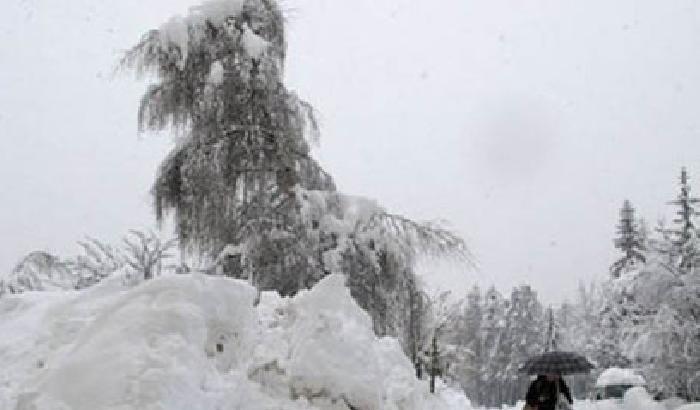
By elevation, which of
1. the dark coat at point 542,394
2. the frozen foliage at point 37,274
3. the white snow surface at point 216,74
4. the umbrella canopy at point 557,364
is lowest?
the dark coat at point 542,394

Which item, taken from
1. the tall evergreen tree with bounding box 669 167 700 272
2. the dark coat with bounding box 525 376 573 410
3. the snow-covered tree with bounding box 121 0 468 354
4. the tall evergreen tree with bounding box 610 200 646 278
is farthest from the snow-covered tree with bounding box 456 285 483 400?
the dark coat with bounding box 525 376 573 410

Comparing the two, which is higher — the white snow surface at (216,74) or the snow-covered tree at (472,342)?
the white snow surface at (216,74)

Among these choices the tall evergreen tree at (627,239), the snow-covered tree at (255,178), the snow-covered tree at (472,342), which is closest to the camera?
the snow-covered tree at (255,178)

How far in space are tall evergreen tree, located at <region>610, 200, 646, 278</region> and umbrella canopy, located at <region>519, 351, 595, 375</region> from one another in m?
37.8

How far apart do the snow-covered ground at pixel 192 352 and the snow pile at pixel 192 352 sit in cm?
1

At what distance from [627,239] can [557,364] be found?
1573 inches

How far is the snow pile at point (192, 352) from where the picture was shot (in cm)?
680

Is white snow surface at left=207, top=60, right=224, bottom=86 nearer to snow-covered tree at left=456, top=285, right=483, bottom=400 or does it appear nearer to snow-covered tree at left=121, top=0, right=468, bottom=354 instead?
snow-covered tree at left=121, top=0, right=468, bottom=354

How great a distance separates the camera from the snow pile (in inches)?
268

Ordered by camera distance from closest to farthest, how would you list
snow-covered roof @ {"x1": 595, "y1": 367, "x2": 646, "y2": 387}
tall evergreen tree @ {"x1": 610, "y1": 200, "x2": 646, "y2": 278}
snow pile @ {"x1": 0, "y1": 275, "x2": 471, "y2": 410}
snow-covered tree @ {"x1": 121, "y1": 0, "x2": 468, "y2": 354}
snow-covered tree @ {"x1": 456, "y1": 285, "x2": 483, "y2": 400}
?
snow pile @ {"x1": 0, "y1": 275, "x2": 471, "y2": 410} → snow-covered tree @ {"x1": 121, "y1": 0, "x2": 468, "y2": 354} → snow-covered roof @ {"x1": 595, "y1": 367, "x2": 646, "y2": 387} → tall evergreen tree @ {"x1": 610, "y1": 200, "x2": 646, "y2": 278} → snow-covered tree @ {"x1": 456, "y1": 285, "x2": 483, "y2": 400}

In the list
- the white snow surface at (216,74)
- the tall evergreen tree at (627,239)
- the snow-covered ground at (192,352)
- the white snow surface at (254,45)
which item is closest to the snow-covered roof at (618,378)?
the tall evergreen tree at (627,239)

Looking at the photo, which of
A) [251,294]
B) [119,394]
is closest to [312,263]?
[251,294]

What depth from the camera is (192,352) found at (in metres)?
7.37

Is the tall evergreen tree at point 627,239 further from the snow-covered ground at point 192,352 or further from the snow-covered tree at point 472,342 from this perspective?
the snow-covered ground at point 192,352
